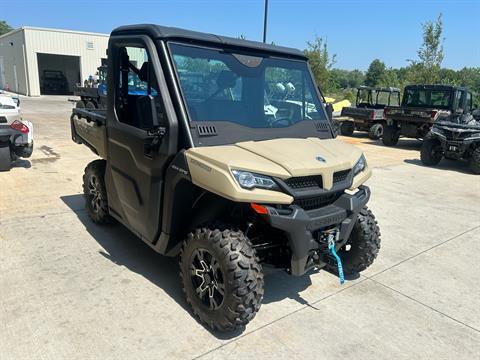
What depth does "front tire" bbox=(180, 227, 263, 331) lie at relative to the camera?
2.70m

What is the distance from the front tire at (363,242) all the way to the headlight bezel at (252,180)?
4.25 feet

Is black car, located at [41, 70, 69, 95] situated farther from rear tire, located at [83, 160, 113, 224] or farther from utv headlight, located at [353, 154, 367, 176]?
utv headlight, located at [353, 154, 367, 176]

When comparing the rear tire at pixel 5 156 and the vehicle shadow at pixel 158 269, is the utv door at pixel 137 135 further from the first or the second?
the rear tire at pixel 5 156

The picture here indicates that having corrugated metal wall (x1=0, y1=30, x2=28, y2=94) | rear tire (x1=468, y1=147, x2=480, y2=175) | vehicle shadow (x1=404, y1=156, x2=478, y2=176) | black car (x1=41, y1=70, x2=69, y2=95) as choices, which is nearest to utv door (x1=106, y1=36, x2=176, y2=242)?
rear tire (x1=468, y1=147, x2=480, y2=175)

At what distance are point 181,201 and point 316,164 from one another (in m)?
1.06

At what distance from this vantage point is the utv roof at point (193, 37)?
122 inches

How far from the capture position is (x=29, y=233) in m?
4.53

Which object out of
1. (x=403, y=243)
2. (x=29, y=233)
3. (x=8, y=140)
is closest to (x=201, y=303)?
(x=29, y=233)

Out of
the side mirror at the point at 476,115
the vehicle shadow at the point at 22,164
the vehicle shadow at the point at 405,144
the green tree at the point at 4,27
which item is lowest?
the vehicle shadow at the point at 405,144

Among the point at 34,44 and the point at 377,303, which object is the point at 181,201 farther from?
the point at 34,44

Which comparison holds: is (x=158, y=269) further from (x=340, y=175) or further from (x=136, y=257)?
(x=340, y=175)

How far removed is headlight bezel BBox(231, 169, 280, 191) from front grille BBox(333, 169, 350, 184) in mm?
599

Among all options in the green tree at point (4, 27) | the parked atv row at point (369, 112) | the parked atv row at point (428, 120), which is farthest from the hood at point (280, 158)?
the green tree at point (4, 27)

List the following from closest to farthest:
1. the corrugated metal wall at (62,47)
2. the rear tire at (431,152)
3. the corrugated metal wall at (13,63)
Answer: the rear tire at (431,152) → the corrugated metal wall at (62,47) → the corrugated metal wall at (13,63)
